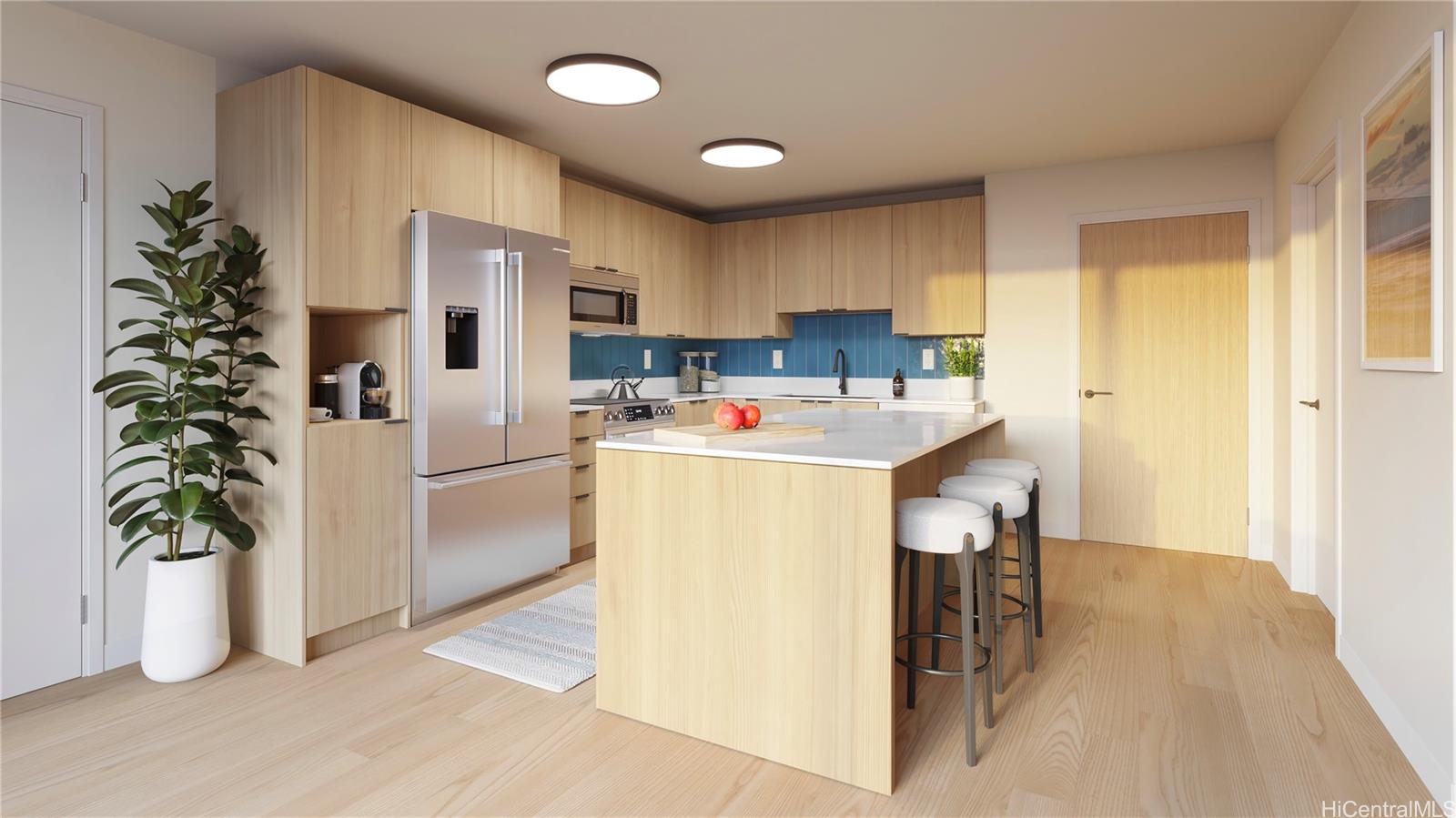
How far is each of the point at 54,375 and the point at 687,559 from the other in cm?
233

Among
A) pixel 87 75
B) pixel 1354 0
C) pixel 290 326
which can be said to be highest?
pixel 1354 0

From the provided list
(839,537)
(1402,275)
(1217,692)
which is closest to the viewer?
(839,537)

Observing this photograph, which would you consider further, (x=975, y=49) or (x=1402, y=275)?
(x=975, y=49)

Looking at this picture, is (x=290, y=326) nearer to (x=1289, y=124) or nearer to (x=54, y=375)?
(x=54, y=375)

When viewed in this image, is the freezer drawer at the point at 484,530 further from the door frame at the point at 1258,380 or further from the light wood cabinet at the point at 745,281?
the door frame at the point at 1258,380

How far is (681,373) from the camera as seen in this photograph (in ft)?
20.4

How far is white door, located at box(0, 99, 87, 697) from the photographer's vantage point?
8.41 ft

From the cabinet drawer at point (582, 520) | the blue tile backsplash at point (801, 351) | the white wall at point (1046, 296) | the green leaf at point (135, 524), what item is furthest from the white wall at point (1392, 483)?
the green leaf at point (135, 524)

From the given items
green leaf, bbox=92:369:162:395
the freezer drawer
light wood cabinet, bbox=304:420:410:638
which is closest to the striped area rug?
the freezer drawer

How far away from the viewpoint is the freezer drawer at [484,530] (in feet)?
10.8

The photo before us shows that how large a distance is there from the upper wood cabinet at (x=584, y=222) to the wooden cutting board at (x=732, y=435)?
2.36 meters

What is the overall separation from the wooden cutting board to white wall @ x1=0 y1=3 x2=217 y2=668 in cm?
213

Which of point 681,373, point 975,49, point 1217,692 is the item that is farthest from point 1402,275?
point 681,373

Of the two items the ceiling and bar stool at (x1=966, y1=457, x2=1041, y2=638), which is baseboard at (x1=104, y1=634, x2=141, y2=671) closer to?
the ceiling
